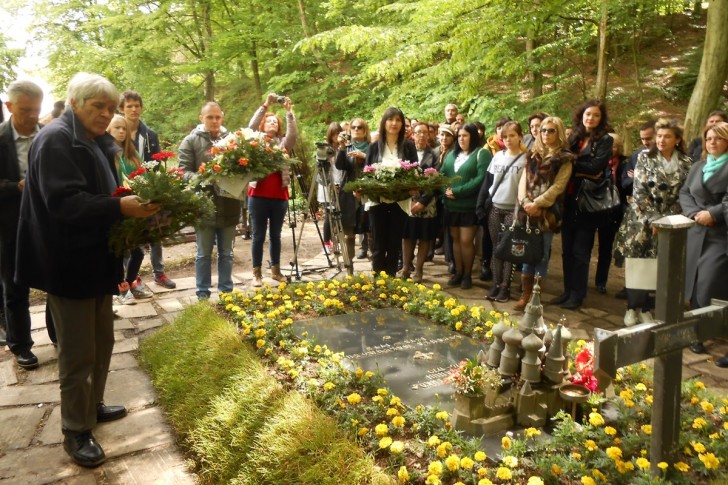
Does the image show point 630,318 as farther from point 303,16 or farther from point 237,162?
point 303,16

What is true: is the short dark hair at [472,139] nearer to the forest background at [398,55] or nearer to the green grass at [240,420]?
the forest background at [398,55]

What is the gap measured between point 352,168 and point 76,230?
12.7 feet

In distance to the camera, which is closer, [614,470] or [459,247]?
[614,470]

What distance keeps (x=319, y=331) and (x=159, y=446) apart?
4.72 ft

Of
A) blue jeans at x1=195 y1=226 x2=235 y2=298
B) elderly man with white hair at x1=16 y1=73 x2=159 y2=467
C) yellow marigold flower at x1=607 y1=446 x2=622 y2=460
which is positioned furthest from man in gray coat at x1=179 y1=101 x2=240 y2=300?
yellow marigold flower at x1=607 y1=446 x2=622 y2=460

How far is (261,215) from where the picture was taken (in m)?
6.02

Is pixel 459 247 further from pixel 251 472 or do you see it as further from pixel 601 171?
pixel 251 472

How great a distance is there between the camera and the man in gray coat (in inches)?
213

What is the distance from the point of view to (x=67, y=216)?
278cm

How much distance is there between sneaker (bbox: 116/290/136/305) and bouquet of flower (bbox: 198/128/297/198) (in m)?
1.64

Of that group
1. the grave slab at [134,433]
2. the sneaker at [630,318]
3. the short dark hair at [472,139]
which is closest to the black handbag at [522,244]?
the sneaker at [630,318]

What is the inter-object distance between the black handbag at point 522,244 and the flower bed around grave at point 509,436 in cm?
161

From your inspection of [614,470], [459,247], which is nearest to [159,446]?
[614,470]

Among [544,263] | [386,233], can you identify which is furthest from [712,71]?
[386,233]
